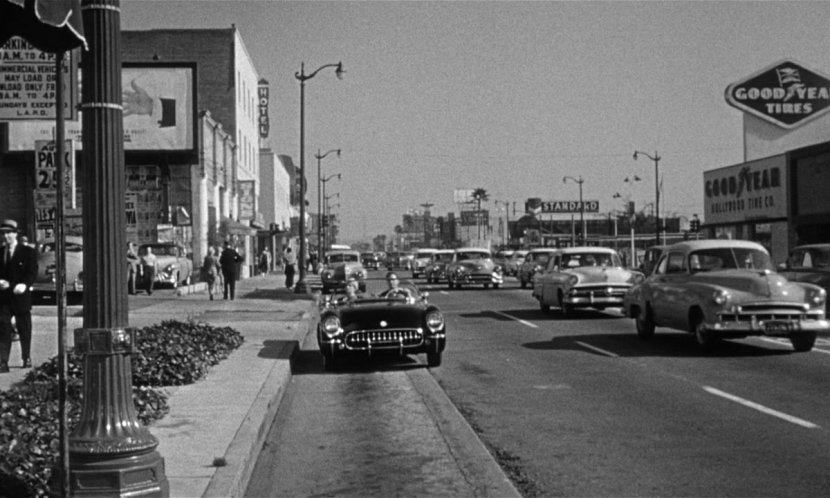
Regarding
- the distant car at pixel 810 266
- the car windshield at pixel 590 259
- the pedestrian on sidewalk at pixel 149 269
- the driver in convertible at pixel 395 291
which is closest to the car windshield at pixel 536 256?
the pedestrian on sidewalk at pixel 149 269

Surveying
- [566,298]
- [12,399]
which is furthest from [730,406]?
[566,298]

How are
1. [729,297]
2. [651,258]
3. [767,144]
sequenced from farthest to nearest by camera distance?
1. [767,144]
2. [651,258]
3. [729,297]

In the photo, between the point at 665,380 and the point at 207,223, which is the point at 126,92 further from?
the point at 665,380

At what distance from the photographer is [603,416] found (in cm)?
1029

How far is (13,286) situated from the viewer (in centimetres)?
1313

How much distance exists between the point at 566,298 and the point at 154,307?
1133 centimetres

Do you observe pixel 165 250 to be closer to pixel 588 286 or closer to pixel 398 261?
pixel 588 286

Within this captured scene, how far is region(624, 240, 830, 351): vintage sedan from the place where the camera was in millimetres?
15055

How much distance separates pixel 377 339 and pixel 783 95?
42.7m

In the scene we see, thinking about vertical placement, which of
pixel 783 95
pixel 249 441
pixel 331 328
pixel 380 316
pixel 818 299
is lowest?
pixel 249 441

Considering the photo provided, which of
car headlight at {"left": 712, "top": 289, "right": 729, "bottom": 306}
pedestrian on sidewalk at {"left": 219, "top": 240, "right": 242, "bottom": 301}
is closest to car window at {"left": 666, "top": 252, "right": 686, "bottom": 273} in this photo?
car headlight at {"left": 712, "top": 289, "right": 729, "bottom": 306}

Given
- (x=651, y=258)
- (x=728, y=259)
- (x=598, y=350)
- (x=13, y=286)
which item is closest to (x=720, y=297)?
(x=728, y=259)

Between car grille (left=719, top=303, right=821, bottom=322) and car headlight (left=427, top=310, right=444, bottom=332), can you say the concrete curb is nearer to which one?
car headlight (left=427, top=310, right=444, bottom=332)

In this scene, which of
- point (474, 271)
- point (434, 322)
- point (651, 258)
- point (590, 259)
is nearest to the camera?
point (434, 322)
